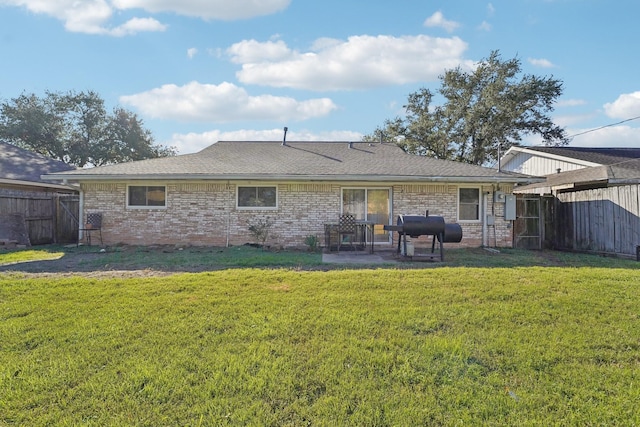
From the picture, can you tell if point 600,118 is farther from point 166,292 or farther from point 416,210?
point 166,292

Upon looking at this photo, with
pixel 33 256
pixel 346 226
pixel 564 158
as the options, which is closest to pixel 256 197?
pixel 346 226

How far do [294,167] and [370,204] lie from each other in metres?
2.61

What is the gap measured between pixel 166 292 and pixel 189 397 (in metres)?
2.69

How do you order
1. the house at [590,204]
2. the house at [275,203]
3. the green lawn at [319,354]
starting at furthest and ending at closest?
the house at [275,203] → the house at [590,204] → the green lawn at [319,354]

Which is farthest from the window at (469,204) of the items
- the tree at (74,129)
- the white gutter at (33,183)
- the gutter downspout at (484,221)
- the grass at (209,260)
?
the tree at (74,129)

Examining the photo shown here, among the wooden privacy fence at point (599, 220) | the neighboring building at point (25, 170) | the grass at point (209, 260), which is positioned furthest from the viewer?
the neighboring building at point (25, 170)

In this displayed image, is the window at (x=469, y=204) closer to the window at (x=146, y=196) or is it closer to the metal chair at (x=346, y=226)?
the metal chair at (x=346, y=226)

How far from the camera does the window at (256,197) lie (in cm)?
1085

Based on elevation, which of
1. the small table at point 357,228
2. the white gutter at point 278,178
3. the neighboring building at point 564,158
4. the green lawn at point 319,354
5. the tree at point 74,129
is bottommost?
the green lawn at point 319,354

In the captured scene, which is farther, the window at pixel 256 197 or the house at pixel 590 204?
the window at pixel 256 197

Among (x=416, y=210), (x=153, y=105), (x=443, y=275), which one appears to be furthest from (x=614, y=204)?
(x=153, y=105)

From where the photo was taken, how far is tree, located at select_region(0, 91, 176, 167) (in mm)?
24766

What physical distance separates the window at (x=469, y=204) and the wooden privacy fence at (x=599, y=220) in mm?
2928

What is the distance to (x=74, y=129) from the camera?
1060 inches
